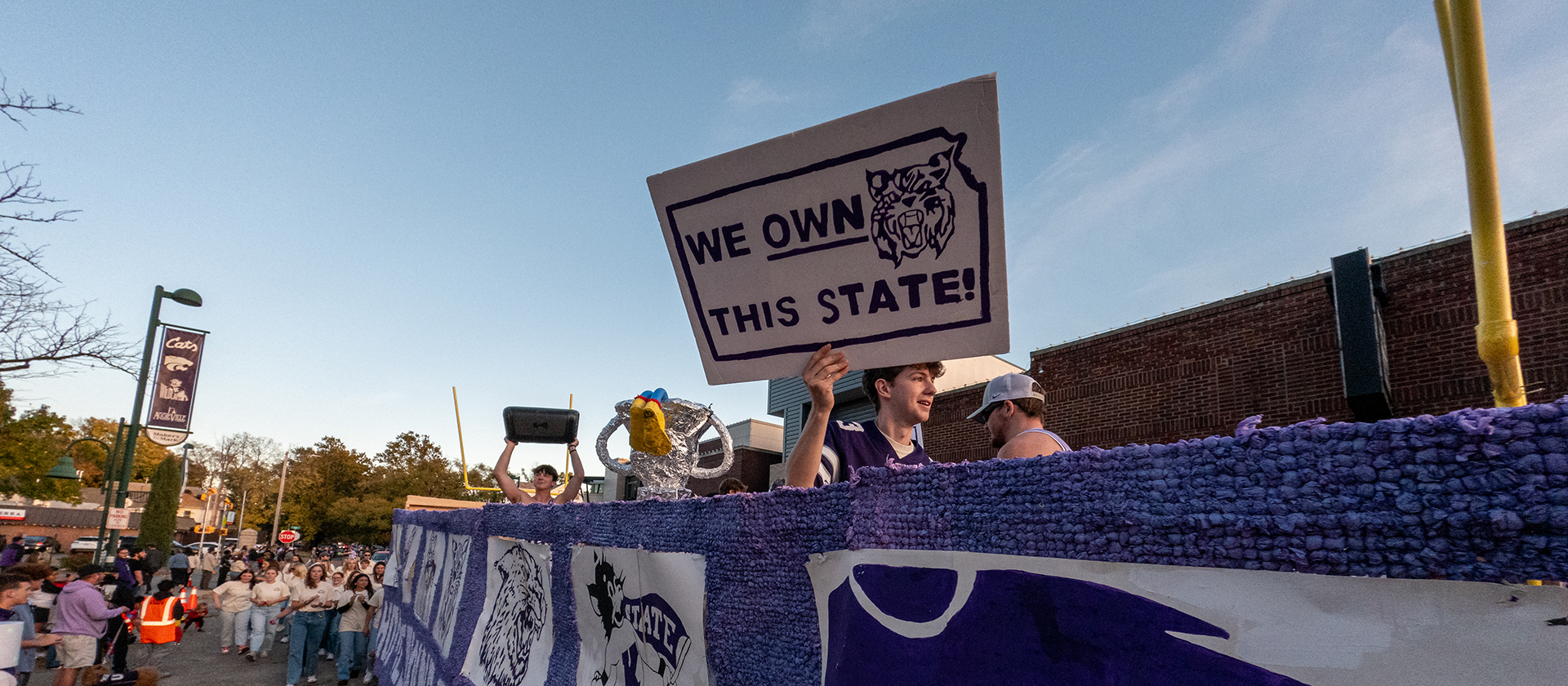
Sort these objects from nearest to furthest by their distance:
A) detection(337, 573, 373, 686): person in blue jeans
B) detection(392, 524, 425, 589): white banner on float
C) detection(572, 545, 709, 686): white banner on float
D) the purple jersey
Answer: detection(572, 545, 709, 686): white banner on float, the purple jersey, detection(392, 524, 425, 589): white banner on float, detection(337, 573, 373, 686): person in blue jeans

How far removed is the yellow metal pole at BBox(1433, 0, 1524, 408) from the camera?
4.22 feet

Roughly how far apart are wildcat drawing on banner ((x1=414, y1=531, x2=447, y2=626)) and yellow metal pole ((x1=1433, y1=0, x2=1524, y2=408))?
19.6 feet

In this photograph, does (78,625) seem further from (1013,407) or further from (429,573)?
(1013,407)

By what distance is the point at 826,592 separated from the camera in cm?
171

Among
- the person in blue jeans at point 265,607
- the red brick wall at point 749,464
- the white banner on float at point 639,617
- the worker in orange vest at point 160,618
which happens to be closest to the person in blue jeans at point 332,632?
the person in blue jeans at point 265,607

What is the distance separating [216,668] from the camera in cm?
1212

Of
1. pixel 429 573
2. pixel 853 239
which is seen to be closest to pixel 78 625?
pixel 429 573

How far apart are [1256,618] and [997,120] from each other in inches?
41.3

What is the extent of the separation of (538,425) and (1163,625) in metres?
7.01

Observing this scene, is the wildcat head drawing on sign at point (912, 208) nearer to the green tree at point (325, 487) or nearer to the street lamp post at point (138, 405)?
the street lamp post at point (138, 405)

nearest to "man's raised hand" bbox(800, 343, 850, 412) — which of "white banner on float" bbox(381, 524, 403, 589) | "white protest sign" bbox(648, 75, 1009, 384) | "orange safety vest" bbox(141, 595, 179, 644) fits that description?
"white protest sign" bbox(648, 75, 1009, 384)

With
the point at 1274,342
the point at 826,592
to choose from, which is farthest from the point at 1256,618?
the point at 1274,342

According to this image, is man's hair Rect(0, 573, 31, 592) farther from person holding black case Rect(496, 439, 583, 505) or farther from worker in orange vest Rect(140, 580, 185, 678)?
person holding black case Rect(496, 439, 583, 505)

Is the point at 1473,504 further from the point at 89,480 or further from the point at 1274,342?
→ the point at 89,480
